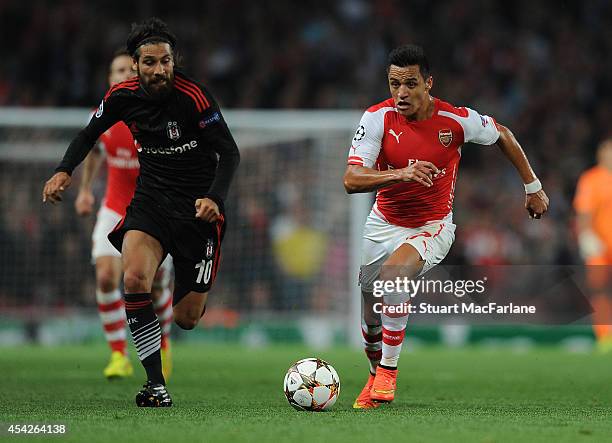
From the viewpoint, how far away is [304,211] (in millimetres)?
15758

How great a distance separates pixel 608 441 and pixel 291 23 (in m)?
16.2

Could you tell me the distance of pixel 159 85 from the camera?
6973mm

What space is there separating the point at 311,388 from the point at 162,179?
169 cm

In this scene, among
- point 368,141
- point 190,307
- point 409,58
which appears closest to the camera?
point 409,58

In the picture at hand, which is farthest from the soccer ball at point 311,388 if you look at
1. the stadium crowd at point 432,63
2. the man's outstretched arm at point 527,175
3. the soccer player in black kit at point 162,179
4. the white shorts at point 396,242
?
the stadium crowd at point 432,63

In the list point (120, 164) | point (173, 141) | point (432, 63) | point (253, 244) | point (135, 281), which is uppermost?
point (432, 63)

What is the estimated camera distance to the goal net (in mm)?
14906

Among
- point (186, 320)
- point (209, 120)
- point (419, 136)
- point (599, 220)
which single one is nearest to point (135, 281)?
point (186, 320)

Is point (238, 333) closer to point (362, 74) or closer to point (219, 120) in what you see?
point (362, 74)

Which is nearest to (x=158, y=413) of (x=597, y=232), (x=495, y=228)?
(x=597, y=232)

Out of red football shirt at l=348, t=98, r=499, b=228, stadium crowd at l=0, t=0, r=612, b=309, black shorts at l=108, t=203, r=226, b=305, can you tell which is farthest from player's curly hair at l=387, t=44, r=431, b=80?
stadium crowd at l=0, t=0, r=612, b=309

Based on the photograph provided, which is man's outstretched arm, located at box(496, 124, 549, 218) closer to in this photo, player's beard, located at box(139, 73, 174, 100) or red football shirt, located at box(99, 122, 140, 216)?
player's beard, located at box(139, 73, 174, 100)

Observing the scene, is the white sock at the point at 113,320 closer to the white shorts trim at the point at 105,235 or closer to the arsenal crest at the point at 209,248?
the white shorts trim at the point at 105,235

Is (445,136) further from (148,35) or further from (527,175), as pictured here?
(148,35)
